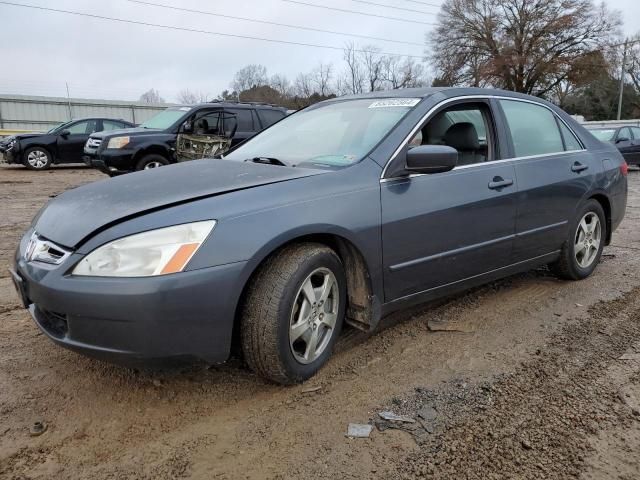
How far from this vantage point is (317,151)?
132 inches

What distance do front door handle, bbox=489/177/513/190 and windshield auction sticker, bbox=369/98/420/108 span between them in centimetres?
75

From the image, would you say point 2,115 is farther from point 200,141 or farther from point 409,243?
point 409,243

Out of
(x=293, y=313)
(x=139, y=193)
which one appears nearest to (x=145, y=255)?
(x=139, y=193)

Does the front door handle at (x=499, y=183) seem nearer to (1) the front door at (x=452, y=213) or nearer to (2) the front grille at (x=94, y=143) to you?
(1) the front door at (x=452, y=213)

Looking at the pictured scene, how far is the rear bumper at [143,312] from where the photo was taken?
2.23 metres

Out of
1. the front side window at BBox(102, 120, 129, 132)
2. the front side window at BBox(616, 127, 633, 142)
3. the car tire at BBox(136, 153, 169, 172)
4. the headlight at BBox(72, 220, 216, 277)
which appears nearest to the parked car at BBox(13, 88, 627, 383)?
the headlight at BBox(72, 220, 216, 277)

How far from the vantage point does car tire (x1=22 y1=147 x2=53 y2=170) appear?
14.6 meters

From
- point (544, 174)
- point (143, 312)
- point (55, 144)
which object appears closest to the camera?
point (143, 312)

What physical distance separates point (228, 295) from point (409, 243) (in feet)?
3.87

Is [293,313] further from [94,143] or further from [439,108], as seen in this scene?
[94,143]

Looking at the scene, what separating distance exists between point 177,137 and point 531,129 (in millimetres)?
7690

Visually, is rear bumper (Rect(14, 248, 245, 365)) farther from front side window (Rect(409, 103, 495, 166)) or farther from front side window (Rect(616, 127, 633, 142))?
front side window (Rect(616, 127, 633, 142))

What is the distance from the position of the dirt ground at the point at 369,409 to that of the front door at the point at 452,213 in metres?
0.45

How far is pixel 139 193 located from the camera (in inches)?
106
